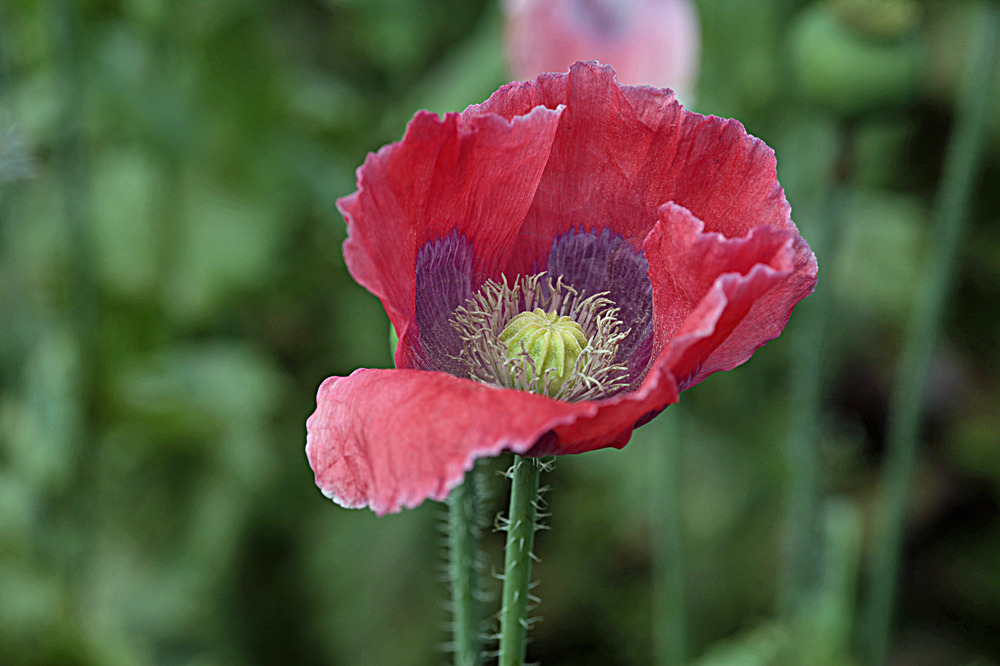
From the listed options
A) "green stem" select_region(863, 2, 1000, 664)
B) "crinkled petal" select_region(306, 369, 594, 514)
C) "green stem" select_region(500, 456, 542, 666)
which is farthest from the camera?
"green stem" select_region(863, 2, 1000, 664)

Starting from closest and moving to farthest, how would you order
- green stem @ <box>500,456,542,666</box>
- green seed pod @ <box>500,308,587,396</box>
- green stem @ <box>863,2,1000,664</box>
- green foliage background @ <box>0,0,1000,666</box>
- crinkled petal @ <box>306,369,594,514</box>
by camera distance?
crinkled petal @ <box>306,369,594,514</box> → green stem @ <box>500,456,542,666</box> → green seed pod @ <box>500,308,587,396</box> → green stem @ <box>863,2,1000,664</box> → green foliage background @ <box>0,0,1000,666</box>

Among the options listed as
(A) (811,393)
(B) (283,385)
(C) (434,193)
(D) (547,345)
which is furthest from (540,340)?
(B) (283,385)

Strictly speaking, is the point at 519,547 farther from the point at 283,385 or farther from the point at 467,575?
the point at 283,385

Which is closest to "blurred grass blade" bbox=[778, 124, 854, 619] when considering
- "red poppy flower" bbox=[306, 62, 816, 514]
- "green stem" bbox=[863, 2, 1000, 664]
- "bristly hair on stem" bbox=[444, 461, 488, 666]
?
"green stem" bbox=[863, 2, 1000, 664]

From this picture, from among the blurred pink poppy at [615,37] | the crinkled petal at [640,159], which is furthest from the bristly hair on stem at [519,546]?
the blurred pink poppy at [615,37]

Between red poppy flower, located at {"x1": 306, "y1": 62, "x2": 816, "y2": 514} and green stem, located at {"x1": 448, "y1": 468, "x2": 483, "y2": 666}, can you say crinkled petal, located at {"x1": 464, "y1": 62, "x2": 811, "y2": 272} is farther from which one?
green stem, located at {"x1": 448, "y1": 468, "x2": 483, "y2": 666}

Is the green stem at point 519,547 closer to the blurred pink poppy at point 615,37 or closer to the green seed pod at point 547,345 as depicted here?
the green seed pod at point 547,345

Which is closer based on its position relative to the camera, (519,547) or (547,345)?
(519,547)
